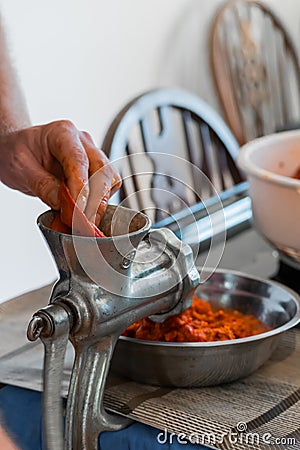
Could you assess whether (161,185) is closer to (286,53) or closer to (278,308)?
(278,308)

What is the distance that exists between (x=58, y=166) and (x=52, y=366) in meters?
0.31

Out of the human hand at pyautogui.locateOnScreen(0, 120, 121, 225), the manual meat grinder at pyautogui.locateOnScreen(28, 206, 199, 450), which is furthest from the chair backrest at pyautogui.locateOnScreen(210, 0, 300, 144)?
the manual meat grinder at pyautogui.locateOnScreen(28, 206, 199, 450)

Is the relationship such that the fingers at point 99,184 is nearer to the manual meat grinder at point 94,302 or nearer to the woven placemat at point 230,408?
the manual meat grinder at point 94,302

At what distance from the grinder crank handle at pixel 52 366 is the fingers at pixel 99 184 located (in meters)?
0.13

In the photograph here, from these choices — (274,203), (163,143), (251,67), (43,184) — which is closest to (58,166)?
(43,184)

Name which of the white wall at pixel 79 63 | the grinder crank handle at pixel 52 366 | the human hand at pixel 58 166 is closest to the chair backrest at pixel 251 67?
the white wall at pixel 79 63

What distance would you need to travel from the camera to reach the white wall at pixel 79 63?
A: 2.06 m

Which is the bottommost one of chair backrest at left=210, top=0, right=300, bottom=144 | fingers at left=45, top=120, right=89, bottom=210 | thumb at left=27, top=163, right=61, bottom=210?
chair backrest at left=210, top=0, right=300, bottom=144

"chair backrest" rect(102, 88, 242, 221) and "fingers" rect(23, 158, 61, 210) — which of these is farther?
"chair backrest" rect(102, 88, 242, 221)

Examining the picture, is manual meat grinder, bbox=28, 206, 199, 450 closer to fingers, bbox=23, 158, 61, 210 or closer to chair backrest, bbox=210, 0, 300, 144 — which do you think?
fingers, bbox=23, 158, 61, 210

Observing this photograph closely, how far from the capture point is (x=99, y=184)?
0.95 m

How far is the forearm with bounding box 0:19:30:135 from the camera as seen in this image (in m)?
1.20

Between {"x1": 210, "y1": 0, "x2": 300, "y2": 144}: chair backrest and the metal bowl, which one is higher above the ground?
the metal bowl

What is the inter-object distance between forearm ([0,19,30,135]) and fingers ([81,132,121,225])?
218 millimetres
